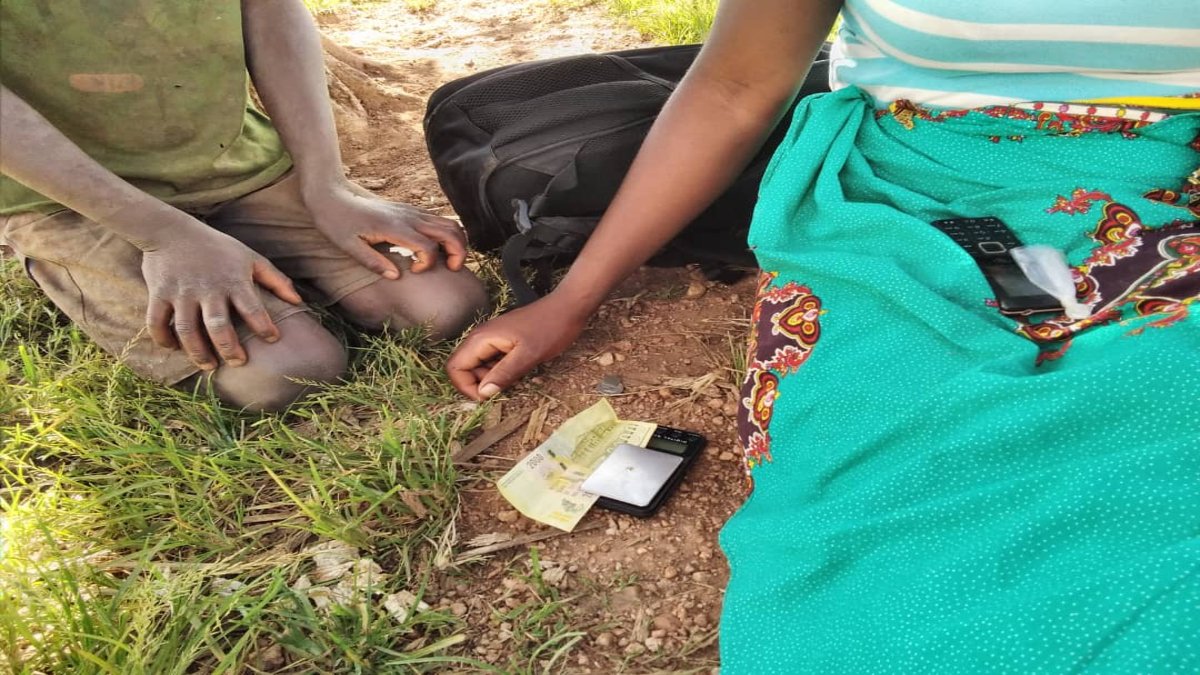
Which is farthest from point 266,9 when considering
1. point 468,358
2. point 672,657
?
point 672,657

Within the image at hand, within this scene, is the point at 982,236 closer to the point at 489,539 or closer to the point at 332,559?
the point at 489,539

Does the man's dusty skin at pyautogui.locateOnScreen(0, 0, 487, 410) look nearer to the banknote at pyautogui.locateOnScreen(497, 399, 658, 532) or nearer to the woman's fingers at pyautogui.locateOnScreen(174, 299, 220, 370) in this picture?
the woman's fingers at pyautogui.locateOnScreen(174, 299, 220, 370)

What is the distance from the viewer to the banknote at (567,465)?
1.41m

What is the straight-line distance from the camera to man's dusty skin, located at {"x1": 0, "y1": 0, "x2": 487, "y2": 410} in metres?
1.50

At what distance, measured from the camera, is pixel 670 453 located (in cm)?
150

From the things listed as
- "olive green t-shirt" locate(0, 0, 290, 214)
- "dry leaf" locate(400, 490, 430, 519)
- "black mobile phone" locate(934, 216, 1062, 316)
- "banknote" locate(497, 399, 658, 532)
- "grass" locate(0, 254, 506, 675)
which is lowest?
"grass" locate(0, 254, 506, 675)

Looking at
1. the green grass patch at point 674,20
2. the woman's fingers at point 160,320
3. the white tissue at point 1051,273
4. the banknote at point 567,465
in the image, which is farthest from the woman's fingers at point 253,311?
the green grass patch at point 674,20

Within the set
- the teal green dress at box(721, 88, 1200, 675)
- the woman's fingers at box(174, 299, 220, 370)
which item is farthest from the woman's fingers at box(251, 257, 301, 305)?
the teal green dress at box(721, 88, 1200, 675)

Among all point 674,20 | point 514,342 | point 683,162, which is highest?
point 683,162

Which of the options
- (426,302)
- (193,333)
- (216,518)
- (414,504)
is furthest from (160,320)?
(414,504)

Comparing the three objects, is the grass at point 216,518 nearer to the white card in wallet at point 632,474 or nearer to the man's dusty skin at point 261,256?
the man's dusty skin at point 261,256

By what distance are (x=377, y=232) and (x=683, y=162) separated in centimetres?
76

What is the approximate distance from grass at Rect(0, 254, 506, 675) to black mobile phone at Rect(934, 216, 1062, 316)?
34.5 inches

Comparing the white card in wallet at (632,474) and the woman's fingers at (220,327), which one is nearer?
the white card in wallet at (632,474)
